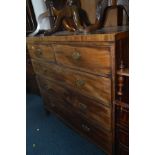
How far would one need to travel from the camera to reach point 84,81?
114cm

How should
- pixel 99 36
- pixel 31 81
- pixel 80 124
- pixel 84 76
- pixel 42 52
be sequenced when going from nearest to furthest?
pixel 99 36 < pixel 84 76 < pixel 80 124 < pixel 42 52 < pixel 31 81

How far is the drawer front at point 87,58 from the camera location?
0.91 m

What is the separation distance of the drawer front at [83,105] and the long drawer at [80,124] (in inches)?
2.1

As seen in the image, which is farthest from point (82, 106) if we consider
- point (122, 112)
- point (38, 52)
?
A: point (38, 52)

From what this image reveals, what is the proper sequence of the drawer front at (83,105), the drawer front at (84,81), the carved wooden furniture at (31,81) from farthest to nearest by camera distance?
the carved wooden furniture at (31,81)
the drawer front at (83,105)
the drawer front at (84,81)

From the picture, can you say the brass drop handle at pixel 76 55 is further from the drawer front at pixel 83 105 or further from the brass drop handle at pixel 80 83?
the drawer front at pixel 83 105

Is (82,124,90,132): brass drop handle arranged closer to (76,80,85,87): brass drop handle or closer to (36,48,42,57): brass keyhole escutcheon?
(76,80,85,87): brass drop handle

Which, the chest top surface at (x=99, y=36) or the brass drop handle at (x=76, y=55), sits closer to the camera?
the chest top surface at (x=99, y=36)

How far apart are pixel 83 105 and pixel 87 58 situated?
39 cm

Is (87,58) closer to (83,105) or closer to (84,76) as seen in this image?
(84,76)

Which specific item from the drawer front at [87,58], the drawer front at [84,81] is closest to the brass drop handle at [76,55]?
the drawer front at [87,58]

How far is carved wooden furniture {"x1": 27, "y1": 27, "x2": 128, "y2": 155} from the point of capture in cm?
91
